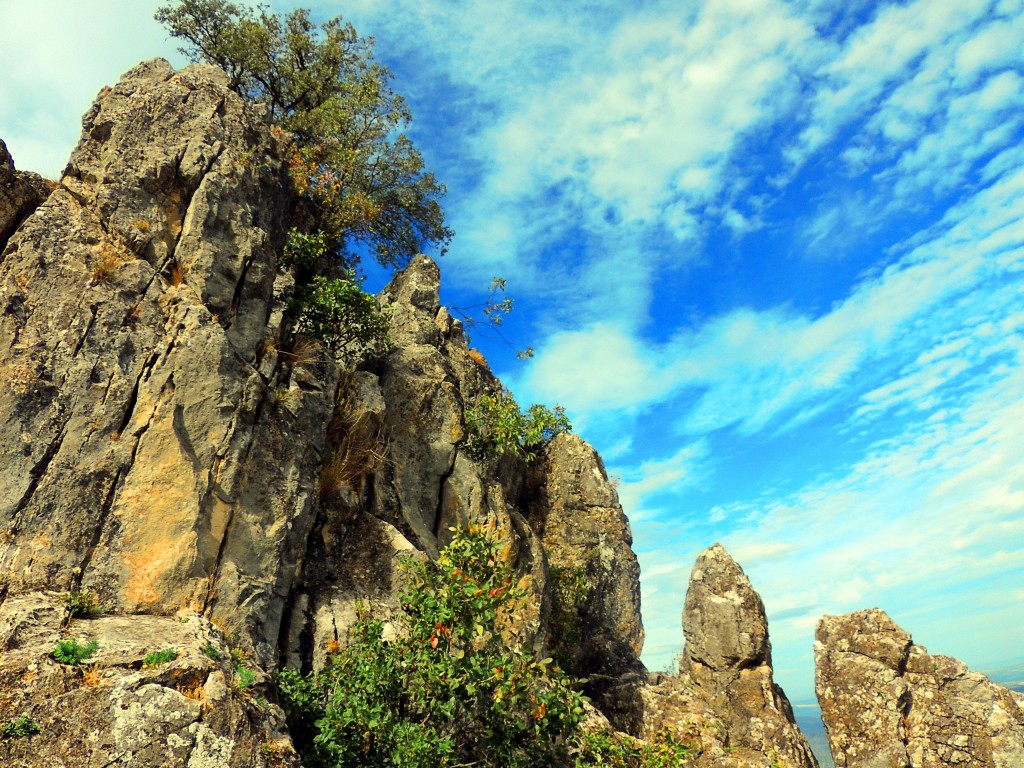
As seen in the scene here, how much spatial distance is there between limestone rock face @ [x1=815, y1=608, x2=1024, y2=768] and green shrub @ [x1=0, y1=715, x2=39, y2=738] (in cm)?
2199

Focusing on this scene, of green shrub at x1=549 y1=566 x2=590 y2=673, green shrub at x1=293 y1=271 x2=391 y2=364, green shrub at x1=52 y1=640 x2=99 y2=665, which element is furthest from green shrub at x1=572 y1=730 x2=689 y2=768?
green shrub at x1=293 y1=271 x2=391 y2=364

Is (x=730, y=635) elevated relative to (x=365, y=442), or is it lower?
lower

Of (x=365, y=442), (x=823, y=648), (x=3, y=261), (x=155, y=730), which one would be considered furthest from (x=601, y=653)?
(x=3, y=261)

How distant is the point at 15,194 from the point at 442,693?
52.7 ft

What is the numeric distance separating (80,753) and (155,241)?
12.7 metres

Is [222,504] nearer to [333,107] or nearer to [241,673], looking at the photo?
[241,673]

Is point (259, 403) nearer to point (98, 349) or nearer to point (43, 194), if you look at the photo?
point (98, 349)

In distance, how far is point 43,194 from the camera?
1727 centimetres

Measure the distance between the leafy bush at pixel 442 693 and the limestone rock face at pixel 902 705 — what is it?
39.6ft

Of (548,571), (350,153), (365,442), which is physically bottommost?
(548,571)

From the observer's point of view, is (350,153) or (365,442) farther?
(350,153)

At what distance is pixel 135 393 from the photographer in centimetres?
1543

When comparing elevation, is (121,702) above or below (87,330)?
below

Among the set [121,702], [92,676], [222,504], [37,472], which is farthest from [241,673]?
[37,472]
